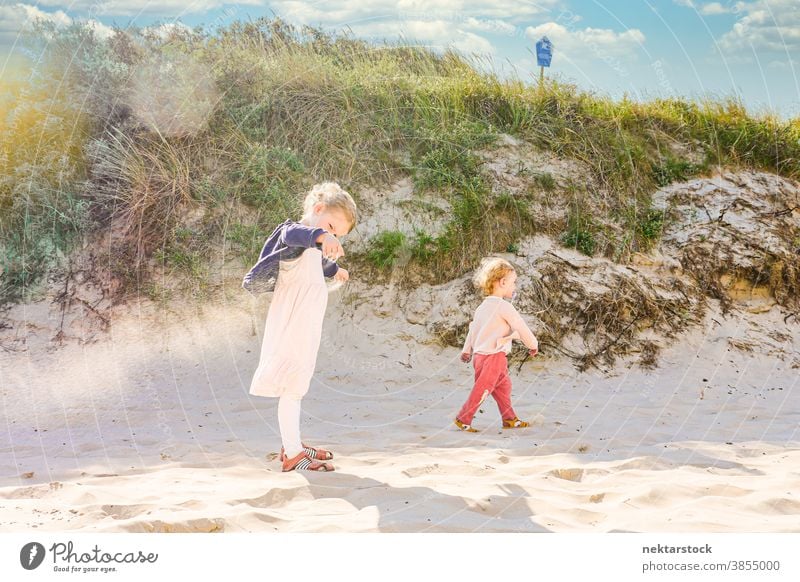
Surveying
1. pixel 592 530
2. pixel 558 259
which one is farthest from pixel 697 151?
pixel 592 530

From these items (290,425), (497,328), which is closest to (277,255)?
(290,425)

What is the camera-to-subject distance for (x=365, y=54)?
1199cm

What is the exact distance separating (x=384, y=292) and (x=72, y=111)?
4.67 m

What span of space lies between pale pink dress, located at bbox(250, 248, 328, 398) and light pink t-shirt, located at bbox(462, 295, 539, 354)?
5.84 ft

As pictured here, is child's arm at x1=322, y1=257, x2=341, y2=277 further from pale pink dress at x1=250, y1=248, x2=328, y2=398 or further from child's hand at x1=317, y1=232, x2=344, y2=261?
child's hand at x1=317, y1=232, x2=344, y2=261

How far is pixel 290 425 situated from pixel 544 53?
6.80 meters

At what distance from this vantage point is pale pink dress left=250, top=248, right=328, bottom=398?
16.0 feet

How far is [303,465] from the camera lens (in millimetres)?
4988

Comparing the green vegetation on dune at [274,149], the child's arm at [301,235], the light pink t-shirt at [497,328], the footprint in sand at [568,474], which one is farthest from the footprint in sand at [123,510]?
the green vegetation on dune at [274,149]

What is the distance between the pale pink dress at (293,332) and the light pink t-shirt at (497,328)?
5.84ft

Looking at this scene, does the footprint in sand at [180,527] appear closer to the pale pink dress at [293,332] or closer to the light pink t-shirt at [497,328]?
the pale pink dress at [293,332]

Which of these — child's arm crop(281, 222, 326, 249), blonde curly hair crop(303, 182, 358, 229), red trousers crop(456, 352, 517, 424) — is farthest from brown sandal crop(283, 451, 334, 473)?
red trousers crop(456, 352, 517, 424)

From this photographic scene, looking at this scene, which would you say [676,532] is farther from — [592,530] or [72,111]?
[72,111]

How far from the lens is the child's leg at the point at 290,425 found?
498 centimetres
